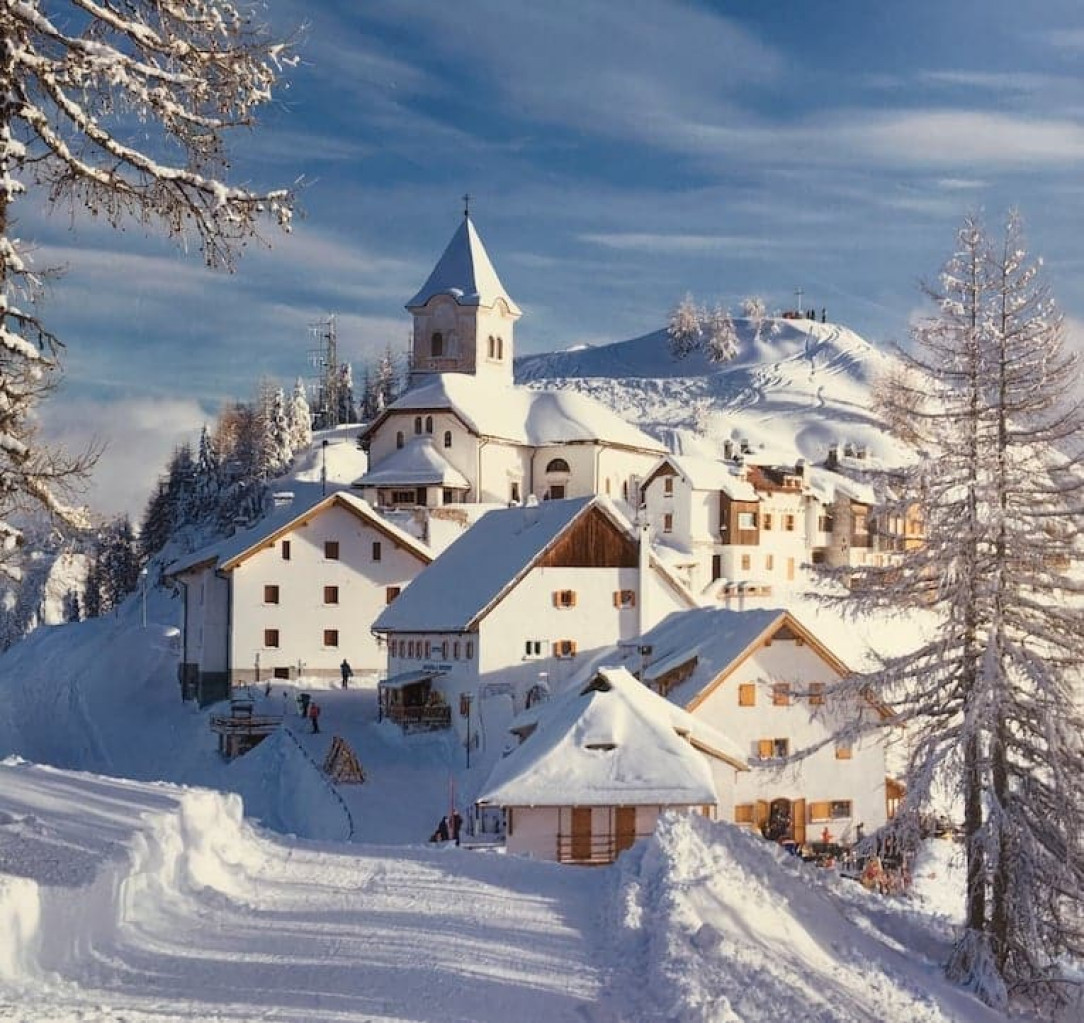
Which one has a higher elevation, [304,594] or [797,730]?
[304,594]

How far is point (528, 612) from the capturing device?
5250cm

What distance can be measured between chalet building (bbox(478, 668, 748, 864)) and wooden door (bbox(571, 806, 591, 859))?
1.0 inches

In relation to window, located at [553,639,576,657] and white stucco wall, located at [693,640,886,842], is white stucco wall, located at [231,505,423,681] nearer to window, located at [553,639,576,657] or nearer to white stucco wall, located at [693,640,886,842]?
window, located at [553,639,576,657]

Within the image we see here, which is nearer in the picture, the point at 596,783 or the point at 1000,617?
the point at 1000,617

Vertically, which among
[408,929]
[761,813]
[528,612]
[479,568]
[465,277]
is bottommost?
[761,813]

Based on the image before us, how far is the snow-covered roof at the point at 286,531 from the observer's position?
61938mm

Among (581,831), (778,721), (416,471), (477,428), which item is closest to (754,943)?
(581,831)

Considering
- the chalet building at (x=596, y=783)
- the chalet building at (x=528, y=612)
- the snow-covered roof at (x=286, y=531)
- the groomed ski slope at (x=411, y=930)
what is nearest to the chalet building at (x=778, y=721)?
the chalet building at (x=596, y=783)

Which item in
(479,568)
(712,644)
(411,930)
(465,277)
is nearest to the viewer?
(411,930)

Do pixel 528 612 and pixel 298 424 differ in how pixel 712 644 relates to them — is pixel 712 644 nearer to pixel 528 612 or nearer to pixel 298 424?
pixel 528 612

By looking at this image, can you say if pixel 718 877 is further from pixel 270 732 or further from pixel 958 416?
pixel 270 732

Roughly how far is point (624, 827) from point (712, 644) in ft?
35.7

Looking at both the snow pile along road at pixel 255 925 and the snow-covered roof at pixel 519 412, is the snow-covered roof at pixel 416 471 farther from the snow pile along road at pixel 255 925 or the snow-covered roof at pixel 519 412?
the snow pile along road at pixel 255 925

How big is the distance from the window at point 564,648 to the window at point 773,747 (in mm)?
11145
